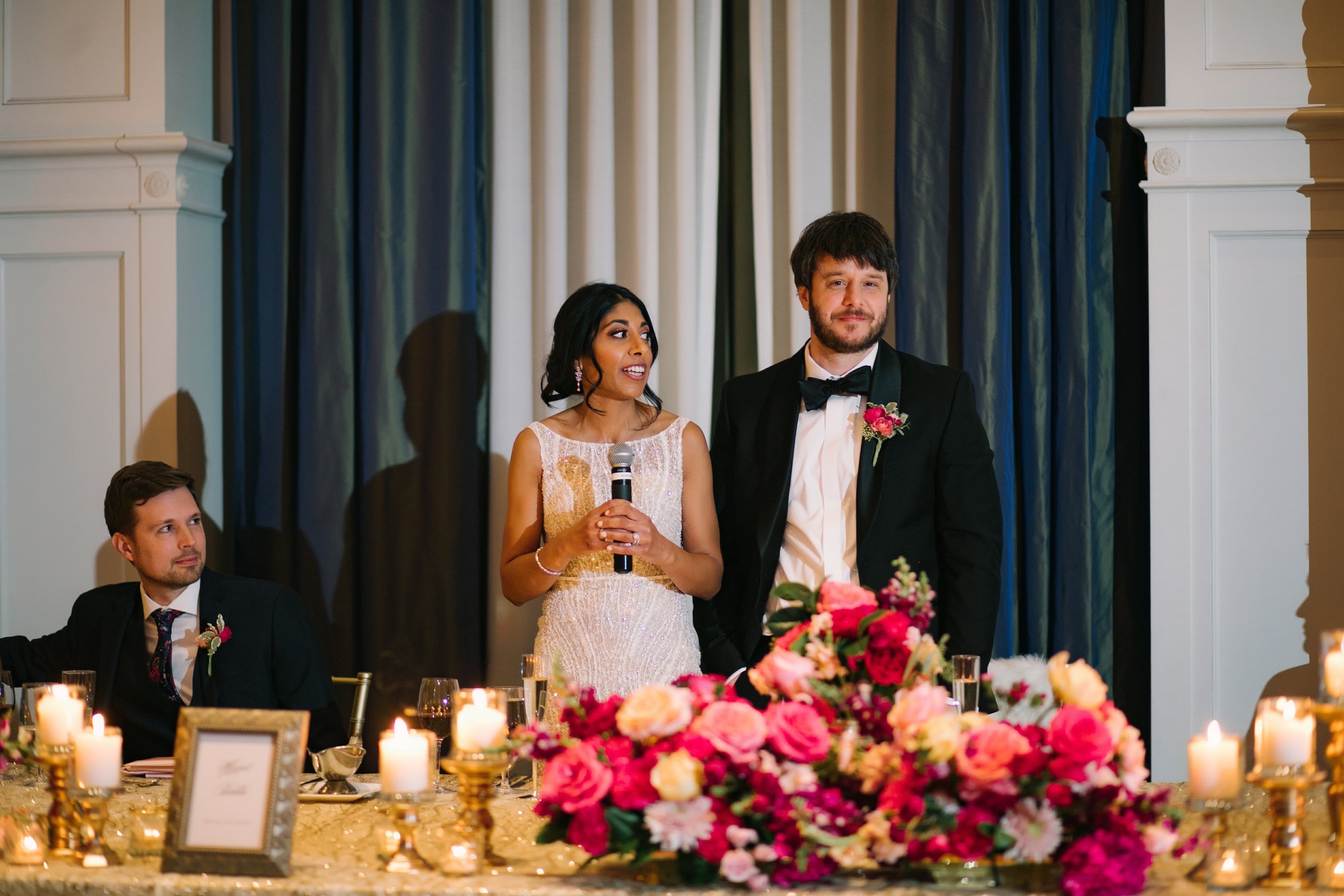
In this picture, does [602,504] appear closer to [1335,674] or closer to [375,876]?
[375,876]

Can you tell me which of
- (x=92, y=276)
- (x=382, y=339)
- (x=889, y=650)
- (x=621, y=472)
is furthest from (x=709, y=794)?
(x=92, y=276)

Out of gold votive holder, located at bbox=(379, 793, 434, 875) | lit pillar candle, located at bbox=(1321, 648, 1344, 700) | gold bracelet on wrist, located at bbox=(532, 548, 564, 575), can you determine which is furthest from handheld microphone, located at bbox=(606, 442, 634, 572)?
lit pillar candle, located at bbox=(1321, 648, 1344, 700)

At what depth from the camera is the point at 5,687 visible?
3.05 meters

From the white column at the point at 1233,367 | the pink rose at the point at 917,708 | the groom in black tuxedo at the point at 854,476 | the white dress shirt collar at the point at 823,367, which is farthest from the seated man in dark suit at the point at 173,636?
the white column at the point at 1233,367

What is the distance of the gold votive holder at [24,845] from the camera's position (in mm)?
1854

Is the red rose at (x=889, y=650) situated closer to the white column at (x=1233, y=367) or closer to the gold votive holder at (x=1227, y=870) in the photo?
the gold votive holder at (x=1227, y=870)

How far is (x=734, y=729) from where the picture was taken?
5.35ft

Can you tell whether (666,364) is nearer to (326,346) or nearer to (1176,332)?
(326,346)

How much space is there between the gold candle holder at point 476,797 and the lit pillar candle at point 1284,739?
3.26 ft

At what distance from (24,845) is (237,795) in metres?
0.35

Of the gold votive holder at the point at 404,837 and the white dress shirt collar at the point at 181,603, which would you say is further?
the white dress shirt collar at the point at 181,603

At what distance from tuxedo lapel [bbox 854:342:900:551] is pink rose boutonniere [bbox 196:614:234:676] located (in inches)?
58.3

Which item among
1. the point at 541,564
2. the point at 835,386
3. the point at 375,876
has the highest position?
the point at 835,386

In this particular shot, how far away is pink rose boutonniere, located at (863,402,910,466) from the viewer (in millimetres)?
3043
